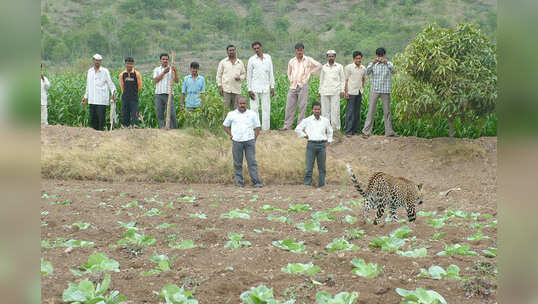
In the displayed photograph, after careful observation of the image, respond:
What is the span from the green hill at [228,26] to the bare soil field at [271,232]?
28.7 metres

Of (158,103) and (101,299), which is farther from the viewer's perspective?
(158,103)

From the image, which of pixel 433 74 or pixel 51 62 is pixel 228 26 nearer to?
pixel 51 62

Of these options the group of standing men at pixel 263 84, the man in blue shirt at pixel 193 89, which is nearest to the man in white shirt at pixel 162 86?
the group of standing men at pixel 263 84

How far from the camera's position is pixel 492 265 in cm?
389

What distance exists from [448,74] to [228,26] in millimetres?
42211

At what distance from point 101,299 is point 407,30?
47939mm

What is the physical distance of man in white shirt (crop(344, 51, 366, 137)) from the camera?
12.2 m

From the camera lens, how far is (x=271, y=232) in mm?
5371

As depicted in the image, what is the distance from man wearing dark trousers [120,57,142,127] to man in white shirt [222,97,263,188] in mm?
3432

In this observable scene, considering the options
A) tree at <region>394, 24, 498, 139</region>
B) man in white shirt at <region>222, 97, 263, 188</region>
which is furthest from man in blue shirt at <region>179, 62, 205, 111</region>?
tree at <region>394, 24, 498, 139</region>

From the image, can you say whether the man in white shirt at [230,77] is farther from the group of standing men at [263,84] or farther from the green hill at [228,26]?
the green hill at [228,26]

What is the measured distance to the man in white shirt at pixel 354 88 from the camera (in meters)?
12.2

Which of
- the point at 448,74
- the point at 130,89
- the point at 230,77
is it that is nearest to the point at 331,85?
the point at 230,77
